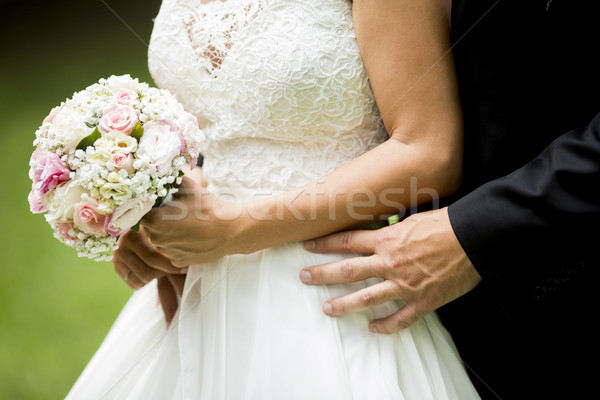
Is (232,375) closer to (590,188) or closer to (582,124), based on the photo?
(590,188)

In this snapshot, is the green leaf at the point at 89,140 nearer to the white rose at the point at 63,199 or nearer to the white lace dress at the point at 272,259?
the white rose at the point at 63,199

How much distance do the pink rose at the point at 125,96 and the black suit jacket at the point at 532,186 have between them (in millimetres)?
684

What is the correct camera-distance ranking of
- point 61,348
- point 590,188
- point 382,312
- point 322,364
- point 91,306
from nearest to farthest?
point 590,188 < point 322,364 < point 382,312 < point 61,348 < point 91,306

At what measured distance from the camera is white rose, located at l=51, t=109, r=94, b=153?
3.06ft

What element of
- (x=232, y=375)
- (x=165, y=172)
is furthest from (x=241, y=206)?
(x=232, y=375)

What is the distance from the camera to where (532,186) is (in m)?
0.89

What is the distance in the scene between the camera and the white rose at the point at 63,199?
3.04ft

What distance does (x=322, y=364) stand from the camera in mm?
979

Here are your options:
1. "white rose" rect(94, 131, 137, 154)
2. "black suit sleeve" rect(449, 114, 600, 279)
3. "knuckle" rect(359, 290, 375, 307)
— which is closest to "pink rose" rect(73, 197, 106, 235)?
"white rose" rect(94, 131, 137, 154)

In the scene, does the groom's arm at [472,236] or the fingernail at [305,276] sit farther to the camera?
the fingernail at [305,276]

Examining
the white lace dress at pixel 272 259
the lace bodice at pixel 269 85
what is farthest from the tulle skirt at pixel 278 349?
the lace bodice at pixel 269 85

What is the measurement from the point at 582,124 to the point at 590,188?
0.64 ft

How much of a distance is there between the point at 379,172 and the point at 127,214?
52cm

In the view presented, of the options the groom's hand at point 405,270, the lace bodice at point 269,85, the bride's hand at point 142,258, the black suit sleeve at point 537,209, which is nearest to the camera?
the black suit sleeve at point 537,209
